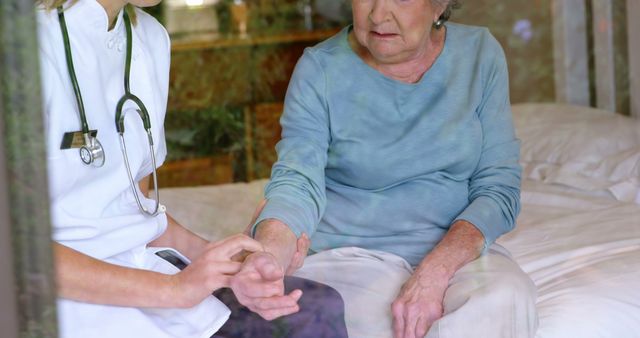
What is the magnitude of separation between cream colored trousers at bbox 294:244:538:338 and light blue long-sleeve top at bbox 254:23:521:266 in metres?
0.05

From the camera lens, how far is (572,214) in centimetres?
183

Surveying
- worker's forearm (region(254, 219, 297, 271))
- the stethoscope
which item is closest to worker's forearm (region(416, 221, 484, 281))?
worker's forearm (region(254, 219, 297, 271))

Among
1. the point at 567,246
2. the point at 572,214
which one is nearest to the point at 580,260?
the point at 567,246

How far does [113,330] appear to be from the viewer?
1089mm

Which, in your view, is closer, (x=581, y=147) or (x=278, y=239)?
(x=278, y=239)

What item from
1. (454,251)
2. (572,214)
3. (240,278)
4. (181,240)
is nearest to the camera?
(240,278)

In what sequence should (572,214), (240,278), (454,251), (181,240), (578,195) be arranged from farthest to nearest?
1. (578,195)
2. (572,214)
3. (454,251)
4. (181,240)
5. (240,278)

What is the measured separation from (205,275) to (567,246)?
2.34ft

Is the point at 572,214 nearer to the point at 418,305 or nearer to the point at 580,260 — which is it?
the point at 580,260

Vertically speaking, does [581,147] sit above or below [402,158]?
below

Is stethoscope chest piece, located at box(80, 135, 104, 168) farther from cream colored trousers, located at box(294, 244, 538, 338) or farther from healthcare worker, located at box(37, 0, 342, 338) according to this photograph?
cream colored trousers, located at box(294, 244, 538, 338)

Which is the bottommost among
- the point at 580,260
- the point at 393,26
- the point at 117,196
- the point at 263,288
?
the point at 580,260

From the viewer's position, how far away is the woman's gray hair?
150 centimetres

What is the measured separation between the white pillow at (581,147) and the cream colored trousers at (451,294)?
0.33m
